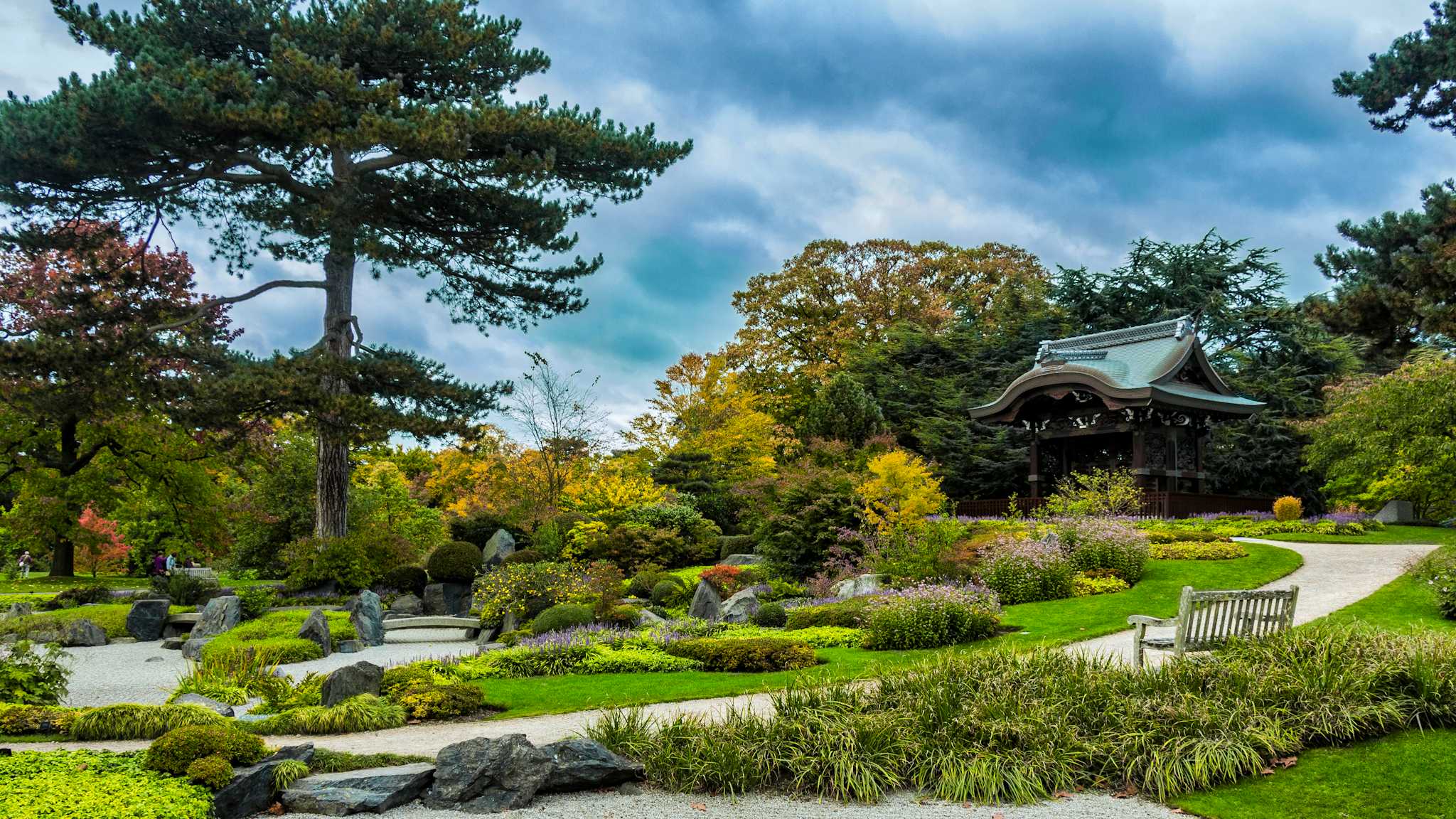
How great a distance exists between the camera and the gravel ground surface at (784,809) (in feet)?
18.5

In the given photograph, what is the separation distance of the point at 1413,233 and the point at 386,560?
17427 mm

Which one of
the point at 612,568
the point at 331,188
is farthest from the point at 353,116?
the point at 612,568

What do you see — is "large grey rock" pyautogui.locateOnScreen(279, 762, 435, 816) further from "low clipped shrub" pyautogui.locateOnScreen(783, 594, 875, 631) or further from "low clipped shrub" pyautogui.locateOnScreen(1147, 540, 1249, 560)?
"low clipped shrub" pyautogui.locateOnScreen(1147, 540, 1249, 560)

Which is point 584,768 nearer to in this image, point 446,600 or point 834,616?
point 834,616

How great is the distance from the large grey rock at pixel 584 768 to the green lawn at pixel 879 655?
1925mm

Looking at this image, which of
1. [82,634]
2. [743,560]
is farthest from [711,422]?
[82,634]

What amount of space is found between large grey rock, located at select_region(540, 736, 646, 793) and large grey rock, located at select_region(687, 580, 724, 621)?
7.93m

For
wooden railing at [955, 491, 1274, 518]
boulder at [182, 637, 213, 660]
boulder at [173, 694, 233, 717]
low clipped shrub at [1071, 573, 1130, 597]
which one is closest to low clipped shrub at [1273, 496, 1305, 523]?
wooden railing at [955, 491, 1274, 518]

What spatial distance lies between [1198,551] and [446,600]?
1432 centimetres

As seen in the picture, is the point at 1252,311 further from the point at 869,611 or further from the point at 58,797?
the point at 58,797

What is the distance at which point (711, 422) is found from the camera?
31.9m

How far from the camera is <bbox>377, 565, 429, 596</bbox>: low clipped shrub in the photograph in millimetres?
19359

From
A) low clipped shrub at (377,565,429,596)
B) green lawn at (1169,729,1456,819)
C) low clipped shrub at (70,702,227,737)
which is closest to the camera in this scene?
green lawn at (1169,729,1456,819)

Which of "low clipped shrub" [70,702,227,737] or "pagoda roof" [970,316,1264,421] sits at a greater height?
"pagoda roof" [970,316,1264,421]
